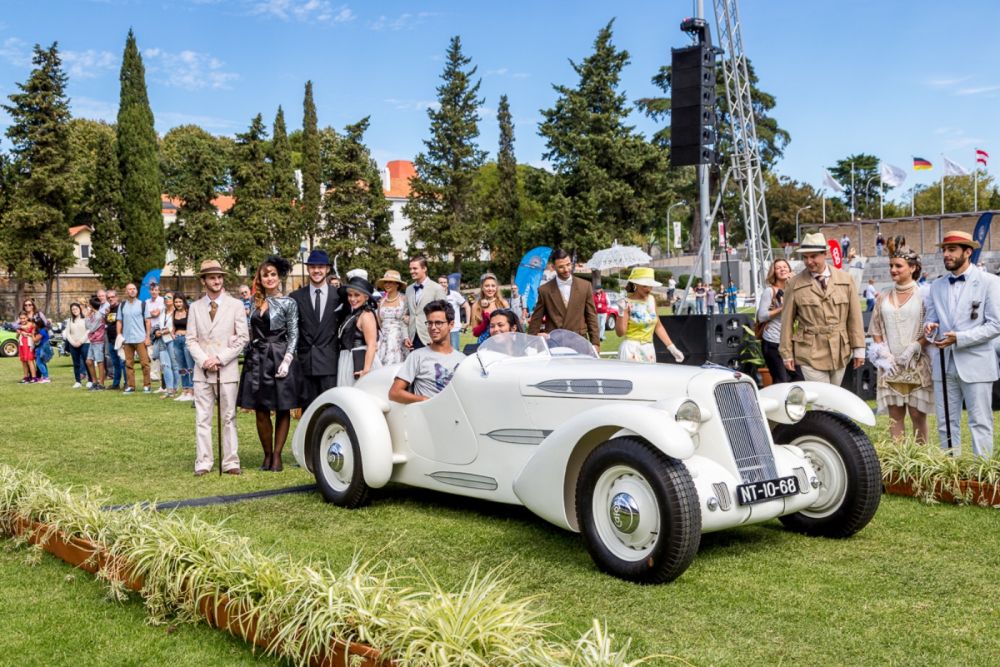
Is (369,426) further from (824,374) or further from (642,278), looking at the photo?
(824,374)

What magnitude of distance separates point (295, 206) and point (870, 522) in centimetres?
5042

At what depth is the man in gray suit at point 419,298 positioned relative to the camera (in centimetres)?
970

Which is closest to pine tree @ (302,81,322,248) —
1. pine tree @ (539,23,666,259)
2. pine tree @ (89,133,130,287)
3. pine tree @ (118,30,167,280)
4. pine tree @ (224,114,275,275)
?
pine tree @ (224,114,275,275)

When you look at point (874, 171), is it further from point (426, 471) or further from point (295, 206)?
point (426, 471)

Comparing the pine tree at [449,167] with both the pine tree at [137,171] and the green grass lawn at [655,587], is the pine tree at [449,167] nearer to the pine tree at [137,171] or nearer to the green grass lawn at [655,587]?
the pine tree at [137,171]

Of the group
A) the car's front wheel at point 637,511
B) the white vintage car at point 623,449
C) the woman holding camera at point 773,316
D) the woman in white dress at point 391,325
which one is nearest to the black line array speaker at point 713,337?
the woman holding camera at point 773,316

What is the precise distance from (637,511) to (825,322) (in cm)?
345

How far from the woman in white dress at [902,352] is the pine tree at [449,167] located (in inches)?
1832

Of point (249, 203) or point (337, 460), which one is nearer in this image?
point (337, 460)

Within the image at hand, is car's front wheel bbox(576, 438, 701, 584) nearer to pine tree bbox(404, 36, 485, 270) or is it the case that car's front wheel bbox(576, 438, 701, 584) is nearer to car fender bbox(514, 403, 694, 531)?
car fender bbox(514, 403, 694, 531)

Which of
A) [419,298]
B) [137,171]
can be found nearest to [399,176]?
[137,171]

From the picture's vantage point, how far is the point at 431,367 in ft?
20.8

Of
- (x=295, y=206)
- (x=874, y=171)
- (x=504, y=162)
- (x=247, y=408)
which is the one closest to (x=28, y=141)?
(x=295, y=206)

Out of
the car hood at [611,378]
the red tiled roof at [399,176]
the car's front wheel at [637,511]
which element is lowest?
the car's front wheel at [637,511]
